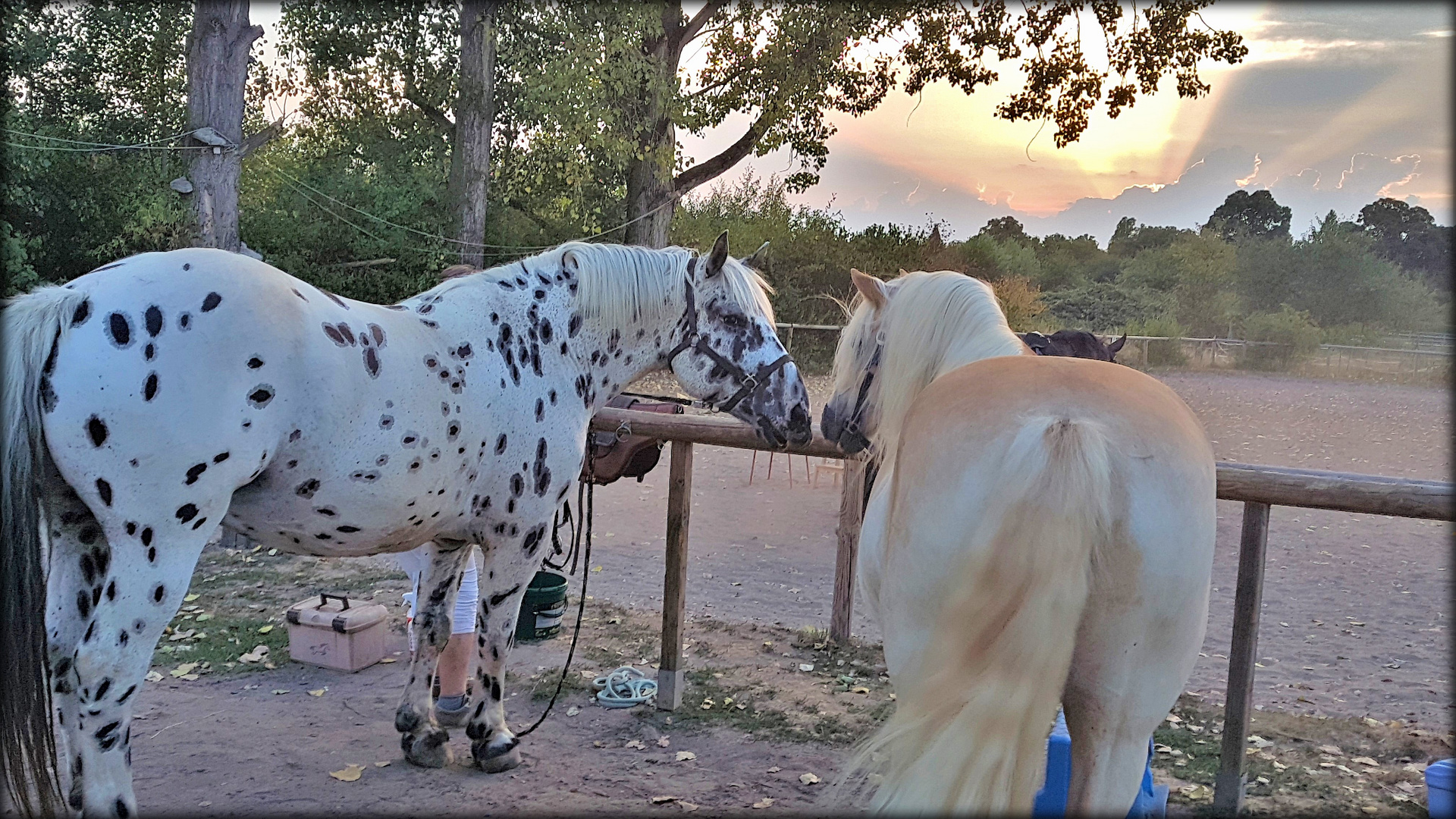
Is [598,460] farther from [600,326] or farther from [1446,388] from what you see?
[1446,388]

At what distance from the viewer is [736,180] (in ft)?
68.1

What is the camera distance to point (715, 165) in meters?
14.4

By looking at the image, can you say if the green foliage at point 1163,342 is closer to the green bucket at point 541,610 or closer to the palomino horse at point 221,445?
the green bucket at point 541,610

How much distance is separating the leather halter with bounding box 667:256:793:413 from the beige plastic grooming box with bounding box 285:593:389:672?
86.1 inches

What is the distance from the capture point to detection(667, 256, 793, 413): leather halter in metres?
3.39

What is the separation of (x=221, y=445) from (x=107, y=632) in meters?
0.52

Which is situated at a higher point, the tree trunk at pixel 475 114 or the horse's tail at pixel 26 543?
the tree trunk at pixel 475 114

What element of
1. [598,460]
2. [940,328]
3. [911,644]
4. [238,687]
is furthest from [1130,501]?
[238,687]

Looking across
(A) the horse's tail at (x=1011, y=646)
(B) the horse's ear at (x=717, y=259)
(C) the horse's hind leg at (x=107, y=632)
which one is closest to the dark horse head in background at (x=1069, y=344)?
(B) the horse's ear at (x=717, y=259)

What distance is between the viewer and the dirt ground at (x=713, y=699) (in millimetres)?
3145

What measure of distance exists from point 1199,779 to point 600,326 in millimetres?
2919

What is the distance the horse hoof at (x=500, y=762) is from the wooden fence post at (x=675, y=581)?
85cm

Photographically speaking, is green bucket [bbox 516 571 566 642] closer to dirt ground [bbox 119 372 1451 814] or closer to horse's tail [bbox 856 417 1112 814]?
dirt ground [bbox 119 372 1451 814]

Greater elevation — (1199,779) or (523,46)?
(523,46)
